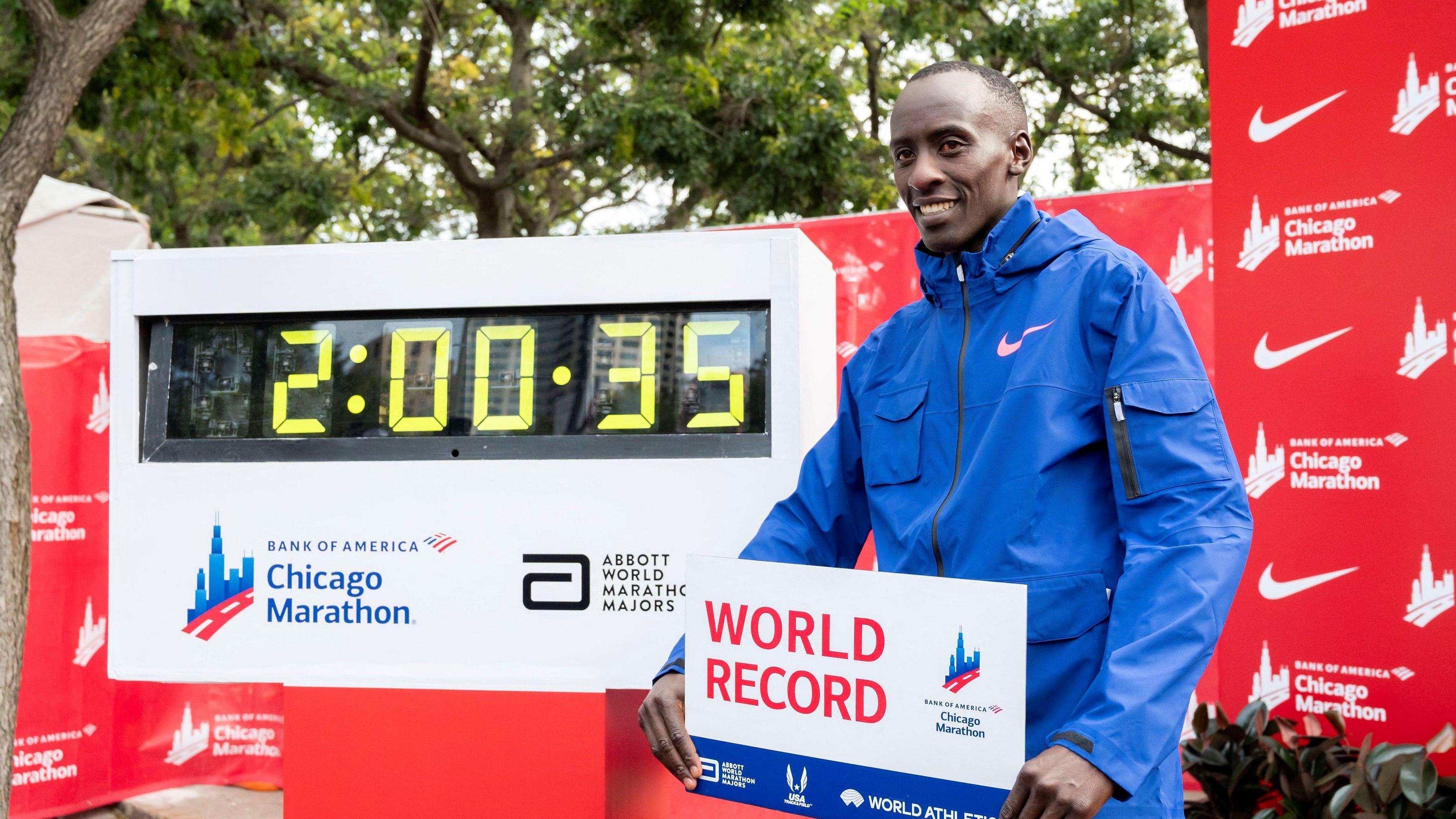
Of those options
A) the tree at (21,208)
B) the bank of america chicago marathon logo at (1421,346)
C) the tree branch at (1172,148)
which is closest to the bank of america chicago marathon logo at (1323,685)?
the bank of america chicago marathon logo at (1421,346)

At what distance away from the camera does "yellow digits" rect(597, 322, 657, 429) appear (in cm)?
236

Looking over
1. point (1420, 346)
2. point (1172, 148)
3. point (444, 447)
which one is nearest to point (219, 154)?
point (444, 447)

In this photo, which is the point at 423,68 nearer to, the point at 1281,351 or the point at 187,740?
the point at 187,740

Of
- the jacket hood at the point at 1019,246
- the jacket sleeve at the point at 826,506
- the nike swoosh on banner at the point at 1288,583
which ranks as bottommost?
the nike swoosh on banner at the point at 1288,583

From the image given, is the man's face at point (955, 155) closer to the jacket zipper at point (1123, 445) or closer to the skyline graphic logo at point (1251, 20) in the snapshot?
the jacket zipper at point (1123, 445)

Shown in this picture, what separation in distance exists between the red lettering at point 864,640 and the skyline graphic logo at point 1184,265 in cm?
375

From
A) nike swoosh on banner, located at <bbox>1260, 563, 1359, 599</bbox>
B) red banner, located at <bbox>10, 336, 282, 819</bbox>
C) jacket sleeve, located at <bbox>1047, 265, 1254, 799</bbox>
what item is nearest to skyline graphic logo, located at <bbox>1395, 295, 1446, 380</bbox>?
nike swoosh on banner, located at <bbox>1260, 563, 1359, 599</bbox>

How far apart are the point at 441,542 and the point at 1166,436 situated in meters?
1.47

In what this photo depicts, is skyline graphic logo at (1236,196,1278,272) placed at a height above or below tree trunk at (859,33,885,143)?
below

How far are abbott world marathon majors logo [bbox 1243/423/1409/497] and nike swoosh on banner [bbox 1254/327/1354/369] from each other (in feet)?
0.68

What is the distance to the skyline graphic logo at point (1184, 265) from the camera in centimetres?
496

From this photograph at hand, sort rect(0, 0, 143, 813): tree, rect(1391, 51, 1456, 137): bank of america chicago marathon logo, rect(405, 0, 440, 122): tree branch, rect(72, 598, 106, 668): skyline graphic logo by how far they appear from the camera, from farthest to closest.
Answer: rect(405, 0, 440, 122): tree branch
rect(72, 598, 106, 668): skyline graphic logo
rect(1391, 51, 1456, 137): bank of america chicago marathon logo
rect(0, 0, 143, 813): tree

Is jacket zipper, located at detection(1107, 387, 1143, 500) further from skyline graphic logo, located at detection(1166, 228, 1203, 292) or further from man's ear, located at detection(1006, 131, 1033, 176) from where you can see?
skyline graphic logo, located at detection(1166, 228, 1203, 292)

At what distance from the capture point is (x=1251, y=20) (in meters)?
3.93
